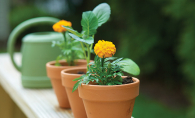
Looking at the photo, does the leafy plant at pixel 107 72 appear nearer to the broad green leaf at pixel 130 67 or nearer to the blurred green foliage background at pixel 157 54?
the broad green leaf at pixel 130 67

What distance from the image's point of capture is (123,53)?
8.75 feet

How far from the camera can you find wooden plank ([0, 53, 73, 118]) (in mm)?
760

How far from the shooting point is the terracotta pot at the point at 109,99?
525 millimetres

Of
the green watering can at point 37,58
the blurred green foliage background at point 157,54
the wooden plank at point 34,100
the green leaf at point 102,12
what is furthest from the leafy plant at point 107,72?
the blurred green foliage background at point 157,54

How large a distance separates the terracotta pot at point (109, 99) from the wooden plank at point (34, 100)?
0.20 metres

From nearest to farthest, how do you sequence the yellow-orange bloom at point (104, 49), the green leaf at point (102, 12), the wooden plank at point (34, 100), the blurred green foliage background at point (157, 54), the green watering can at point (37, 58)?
the yellow-orange bloom at point (104, 49)
the green leaf at point (102, 12)
the wooden plank at point (34, 100)
the green watering can at point (37, 58)
the blurred green foliage background at point (157, 54)

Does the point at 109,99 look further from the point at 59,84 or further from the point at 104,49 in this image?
the point at 59,84

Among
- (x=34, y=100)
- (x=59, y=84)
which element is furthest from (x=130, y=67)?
(x=34, y=100)

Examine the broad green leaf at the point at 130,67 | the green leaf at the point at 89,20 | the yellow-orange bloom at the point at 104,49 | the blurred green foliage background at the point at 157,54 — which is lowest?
the blurred green foliage background at the point at 157,54

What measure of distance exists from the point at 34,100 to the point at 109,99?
452 millimetres

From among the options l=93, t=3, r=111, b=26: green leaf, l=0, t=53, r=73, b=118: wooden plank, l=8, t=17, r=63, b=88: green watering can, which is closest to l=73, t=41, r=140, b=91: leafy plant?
l=93, t=3, r=111, b=26: green leaf

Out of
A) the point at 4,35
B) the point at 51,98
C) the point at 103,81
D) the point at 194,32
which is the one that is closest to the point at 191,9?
the point at 194,32

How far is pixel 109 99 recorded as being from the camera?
527 millimetres

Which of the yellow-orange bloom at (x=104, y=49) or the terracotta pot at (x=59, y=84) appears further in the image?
the terracotta pot at (x=59, y=84)
